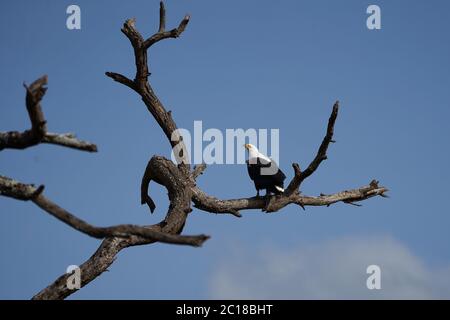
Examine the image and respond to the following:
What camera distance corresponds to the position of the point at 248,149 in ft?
34.3

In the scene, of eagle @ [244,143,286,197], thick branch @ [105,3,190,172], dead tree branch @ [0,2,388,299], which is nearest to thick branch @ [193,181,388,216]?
dead tree branch @ [0,2,388,299]

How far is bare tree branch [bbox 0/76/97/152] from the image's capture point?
5500 mm

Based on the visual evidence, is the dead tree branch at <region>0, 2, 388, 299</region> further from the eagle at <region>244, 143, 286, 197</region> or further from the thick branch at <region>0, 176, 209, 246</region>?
the thick branch at <region>0, 176, 209, 246</region>

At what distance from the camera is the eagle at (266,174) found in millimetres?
9398

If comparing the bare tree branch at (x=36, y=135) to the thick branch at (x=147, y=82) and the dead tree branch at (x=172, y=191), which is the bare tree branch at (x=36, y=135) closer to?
the dead tree branch at (x=172, y=191)

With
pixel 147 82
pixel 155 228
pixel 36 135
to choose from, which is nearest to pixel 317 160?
pixel 155 228

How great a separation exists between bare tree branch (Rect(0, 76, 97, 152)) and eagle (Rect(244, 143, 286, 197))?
4.27m

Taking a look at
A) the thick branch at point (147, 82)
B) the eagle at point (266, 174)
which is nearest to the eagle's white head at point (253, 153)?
the eagle at point (266, 174)

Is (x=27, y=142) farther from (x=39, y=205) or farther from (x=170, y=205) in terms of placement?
(x=170, y=205)

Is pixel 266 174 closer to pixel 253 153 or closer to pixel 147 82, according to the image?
pixel 253 153

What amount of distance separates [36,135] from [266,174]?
177 inches
